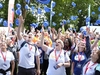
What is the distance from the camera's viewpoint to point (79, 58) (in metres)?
7.52

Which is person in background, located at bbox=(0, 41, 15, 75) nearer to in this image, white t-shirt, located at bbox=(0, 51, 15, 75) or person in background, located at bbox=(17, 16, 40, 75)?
white t-shirt, located at bbox=(0, 51, 15, 75)

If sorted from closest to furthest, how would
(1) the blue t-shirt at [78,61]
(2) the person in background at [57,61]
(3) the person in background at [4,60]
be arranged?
(2) the person in background at [57,61]
(1) the blue t-shirt at [78,61]
(3) the person in background at [4,60]

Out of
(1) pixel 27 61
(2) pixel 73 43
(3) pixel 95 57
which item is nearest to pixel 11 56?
(1) pixel 27 61

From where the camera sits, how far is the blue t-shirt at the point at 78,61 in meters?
7.46

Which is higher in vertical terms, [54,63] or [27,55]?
[27,55]

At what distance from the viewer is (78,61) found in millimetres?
7555

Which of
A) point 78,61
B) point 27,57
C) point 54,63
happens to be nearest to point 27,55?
point 27,57

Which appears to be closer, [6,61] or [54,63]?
[54,63]

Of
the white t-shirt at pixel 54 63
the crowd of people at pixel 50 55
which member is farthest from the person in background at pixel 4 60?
the white t-shirt at pixel 54 63

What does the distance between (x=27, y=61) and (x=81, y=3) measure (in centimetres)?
2324

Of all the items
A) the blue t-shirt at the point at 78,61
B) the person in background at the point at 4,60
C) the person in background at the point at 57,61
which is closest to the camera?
the person in background at the point at 57,61

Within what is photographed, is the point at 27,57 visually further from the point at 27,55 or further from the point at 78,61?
the point at 78,61

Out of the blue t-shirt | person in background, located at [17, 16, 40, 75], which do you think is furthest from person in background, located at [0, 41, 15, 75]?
the blue t-shirt

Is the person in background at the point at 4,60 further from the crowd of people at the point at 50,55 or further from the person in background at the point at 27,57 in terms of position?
the person in background at the point at 27,57
